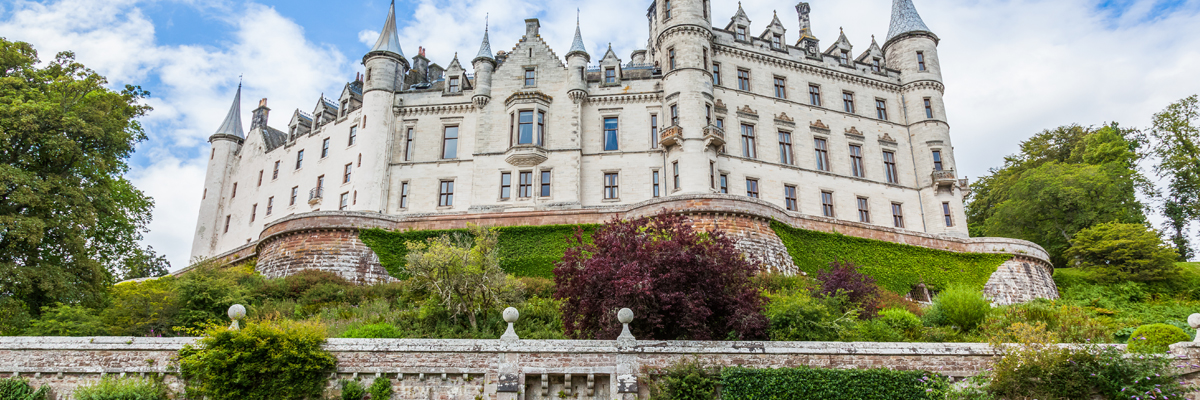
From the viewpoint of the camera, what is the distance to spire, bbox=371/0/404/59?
4049 cm

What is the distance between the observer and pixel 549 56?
39531 mm

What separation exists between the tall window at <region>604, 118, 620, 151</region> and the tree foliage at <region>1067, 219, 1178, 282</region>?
2204 cm

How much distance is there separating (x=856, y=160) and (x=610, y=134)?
13.3 m

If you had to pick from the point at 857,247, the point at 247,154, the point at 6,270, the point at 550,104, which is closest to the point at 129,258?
the point at 6,270

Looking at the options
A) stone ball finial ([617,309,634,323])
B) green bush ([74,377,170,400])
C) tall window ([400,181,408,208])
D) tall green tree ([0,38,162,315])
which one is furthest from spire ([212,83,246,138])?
stone ball finial ([617,309,634,323])

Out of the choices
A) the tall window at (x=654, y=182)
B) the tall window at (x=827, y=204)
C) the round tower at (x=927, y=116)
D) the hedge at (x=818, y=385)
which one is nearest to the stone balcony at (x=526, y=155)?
the tall window at (x=654, y=182)

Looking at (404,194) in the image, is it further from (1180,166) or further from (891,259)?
(1180,166)

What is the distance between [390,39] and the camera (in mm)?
41125

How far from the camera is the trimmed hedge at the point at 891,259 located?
31.0 meters

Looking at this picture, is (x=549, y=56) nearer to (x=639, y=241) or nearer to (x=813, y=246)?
(x=813, y=246)

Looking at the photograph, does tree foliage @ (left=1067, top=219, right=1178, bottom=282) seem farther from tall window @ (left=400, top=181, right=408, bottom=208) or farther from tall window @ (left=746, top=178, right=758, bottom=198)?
tall window @ (left=400, top=181, right=408, bottom=208)

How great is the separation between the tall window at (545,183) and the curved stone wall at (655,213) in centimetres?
442

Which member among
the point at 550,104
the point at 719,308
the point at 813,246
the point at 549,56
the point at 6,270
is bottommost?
the point at 719,308

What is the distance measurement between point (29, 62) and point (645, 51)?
97.7 ft
